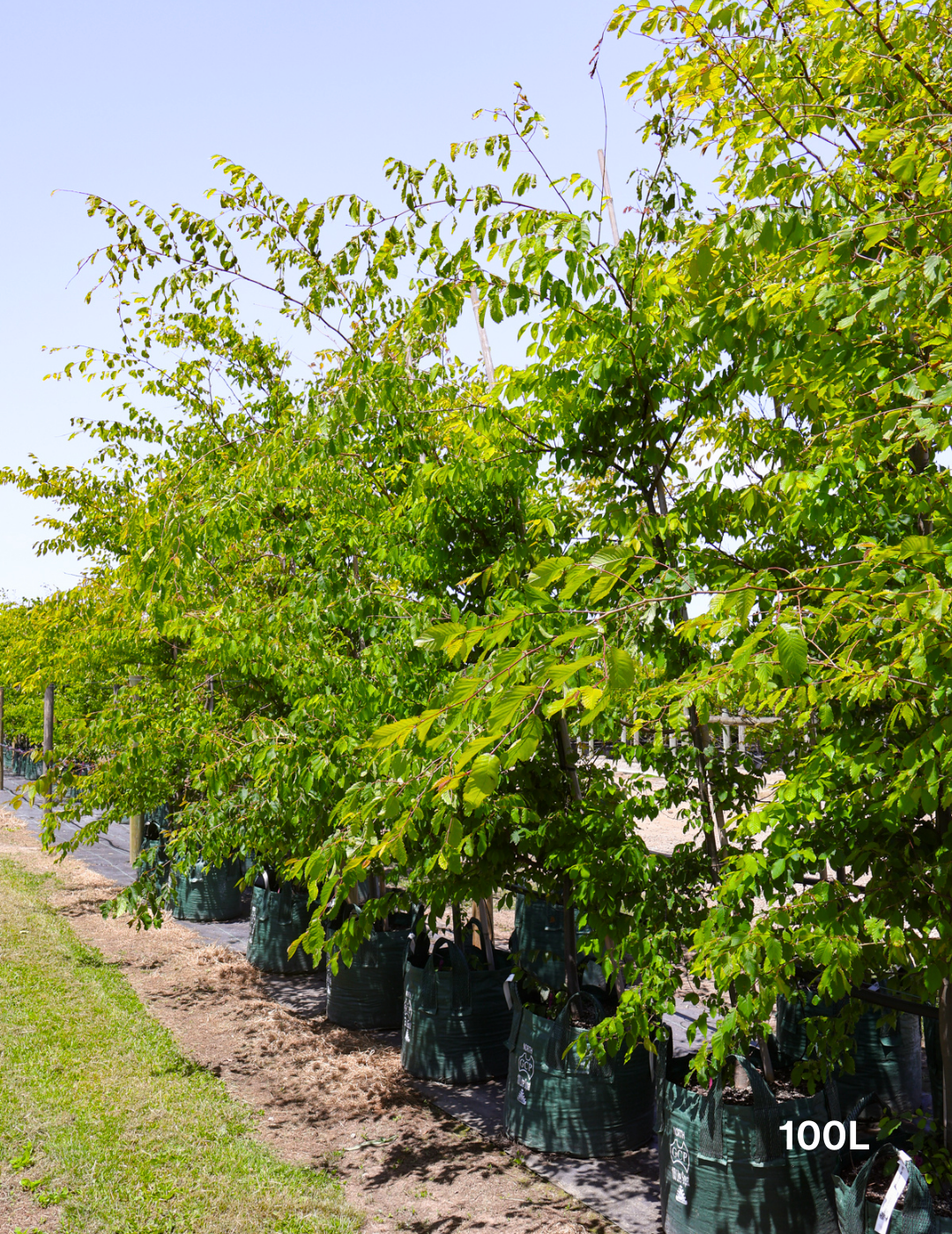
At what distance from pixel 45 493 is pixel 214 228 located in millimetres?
5934

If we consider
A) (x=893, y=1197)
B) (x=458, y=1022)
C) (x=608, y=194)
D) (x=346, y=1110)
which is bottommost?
(x=346, y=1110)

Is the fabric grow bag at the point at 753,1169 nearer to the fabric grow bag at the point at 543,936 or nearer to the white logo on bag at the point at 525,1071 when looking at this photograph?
the white logo on bag at the point at 525,1071

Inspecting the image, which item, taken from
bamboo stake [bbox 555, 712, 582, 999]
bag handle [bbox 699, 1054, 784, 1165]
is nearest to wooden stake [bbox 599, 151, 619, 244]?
bamboo stake [bbox 555, 712, 582, 999]

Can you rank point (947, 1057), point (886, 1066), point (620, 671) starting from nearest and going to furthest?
point (620, 671)
point (947, 1057)
point (886, 1066)

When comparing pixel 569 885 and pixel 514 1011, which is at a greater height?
pixel 569 885

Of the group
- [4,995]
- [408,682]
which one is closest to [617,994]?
[408,682]

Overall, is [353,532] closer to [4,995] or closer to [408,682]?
[408,682]

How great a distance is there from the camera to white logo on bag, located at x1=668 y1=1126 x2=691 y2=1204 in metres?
4.04

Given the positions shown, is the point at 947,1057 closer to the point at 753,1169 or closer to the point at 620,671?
the point at 753,1169

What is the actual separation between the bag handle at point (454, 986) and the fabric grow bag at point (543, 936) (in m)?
1.26

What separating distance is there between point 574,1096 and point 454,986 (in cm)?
132

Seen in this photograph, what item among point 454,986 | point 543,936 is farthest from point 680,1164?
point 543,936

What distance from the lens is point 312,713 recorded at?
197 inches

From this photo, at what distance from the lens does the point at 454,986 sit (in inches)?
239
